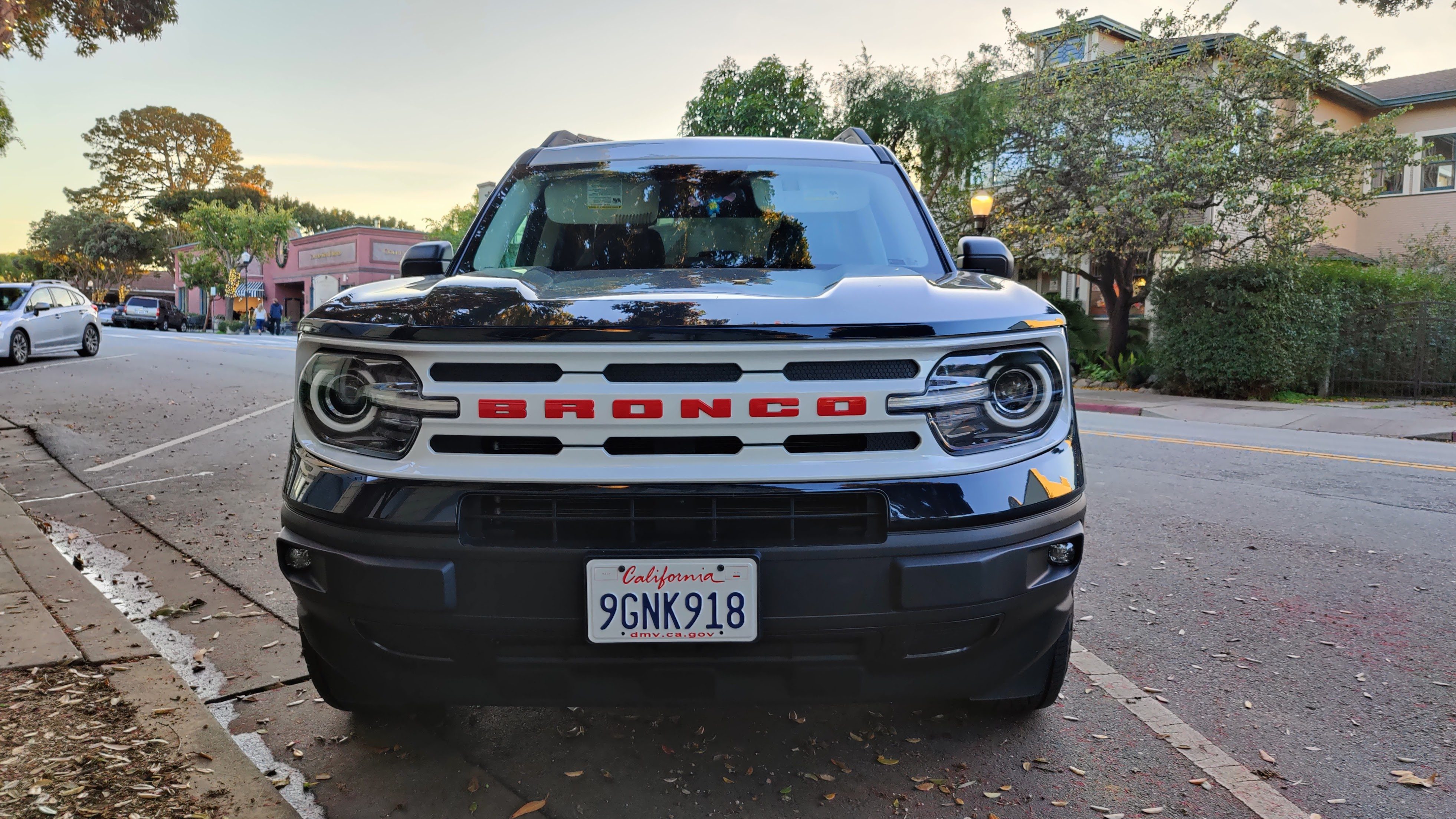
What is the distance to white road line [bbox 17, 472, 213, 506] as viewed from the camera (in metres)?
6.18

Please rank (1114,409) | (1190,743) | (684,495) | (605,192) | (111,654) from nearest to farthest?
(684,495)
(1190,743)
(111,654)
(605,192)
(1114,409)

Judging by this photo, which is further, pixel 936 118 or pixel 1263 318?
pixel 936 118

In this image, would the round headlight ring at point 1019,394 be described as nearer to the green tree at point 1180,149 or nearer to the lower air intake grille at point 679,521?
the lower air intake grille at point 679,521

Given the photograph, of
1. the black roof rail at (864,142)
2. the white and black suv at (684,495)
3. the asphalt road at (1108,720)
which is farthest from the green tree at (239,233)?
the white and black suv at (684,495)

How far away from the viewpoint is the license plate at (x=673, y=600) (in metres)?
1.97

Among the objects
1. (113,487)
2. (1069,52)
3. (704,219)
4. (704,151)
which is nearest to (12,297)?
(113,487)

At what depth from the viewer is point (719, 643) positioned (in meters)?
2.01

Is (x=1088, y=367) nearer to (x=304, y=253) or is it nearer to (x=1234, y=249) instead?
(x=1234, y=249)

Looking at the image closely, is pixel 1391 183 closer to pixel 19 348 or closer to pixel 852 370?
pixel 852 370

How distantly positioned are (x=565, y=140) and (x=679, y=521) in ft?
8.16

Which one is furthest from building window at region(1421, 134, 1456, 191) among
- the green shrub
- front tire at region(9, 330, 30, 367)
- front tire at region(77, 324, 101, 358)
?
front tire at region(9, 330, 30, 367)

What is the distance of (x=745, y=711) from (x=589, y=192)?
187 centimetres

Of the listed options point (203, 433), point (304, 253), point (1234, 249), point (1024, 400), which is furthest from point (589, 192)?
point (304, 253)

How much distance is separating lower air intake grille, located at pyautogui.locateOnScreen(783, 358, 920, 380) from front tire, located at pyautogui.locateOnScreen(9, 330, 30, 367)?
1988 cm
